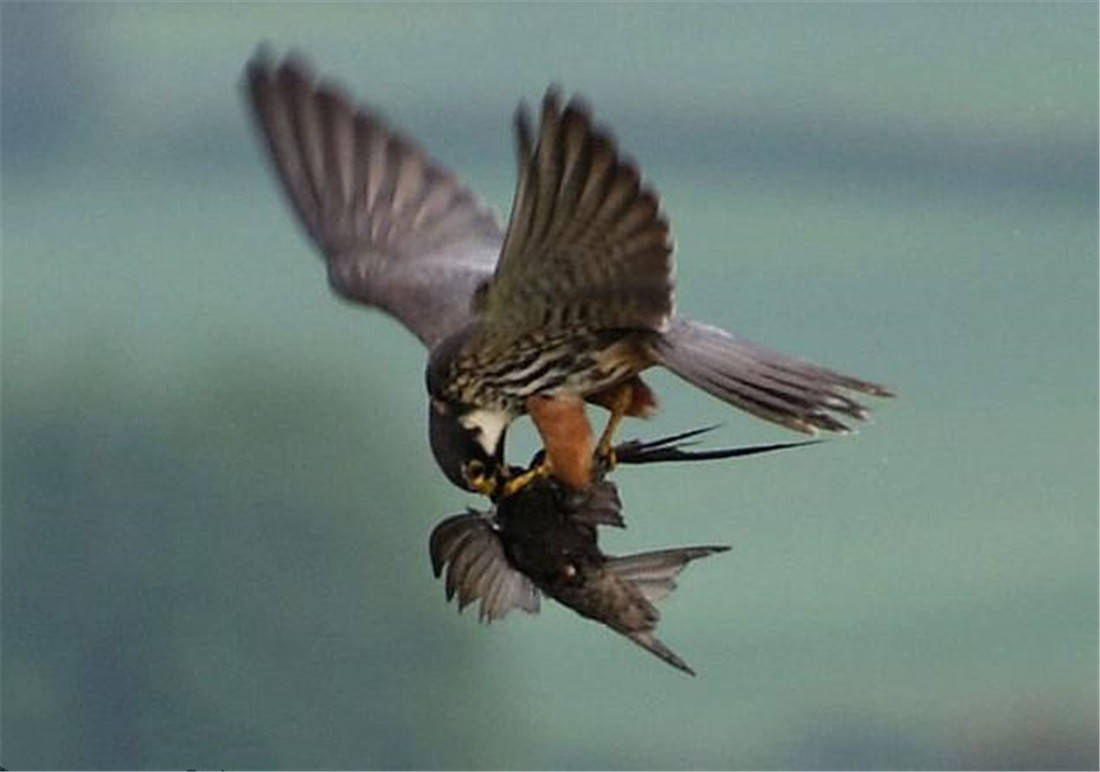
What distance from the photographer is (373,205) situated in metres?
1.99

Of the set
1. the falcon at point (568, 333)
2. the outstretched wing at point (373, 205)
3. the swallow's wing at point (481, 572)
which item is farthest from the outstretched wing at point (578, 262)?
the outstretched wing at point (373, 205)

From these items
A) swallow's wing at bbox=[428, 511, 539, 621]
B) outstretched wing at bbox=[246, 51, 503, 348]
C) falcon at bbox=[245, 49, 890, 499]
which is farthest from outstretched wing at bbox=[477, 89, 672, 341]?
outstretched wing at bbox=[246, 51, 503, 348]

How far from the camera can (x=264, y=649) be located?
3559 mm

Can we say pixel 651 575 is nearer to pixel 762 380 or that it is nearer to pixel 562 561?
pixel 562 561

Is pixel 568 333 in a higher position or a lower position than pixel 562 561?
higher

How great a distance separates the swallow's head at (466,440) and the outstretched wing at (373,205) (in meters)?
0.17

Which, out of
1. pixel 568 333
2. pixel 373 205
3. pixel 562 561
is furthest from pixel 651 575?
pixel 373 205

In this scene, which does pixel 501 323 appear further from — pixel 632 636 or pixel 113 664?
pixel 113 664

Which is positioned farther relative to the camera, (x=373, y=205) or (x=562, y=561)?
(x=373, y=205)

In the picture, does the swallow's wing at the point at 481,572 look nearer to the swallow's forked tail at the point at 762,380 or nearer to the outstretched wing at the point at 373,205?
the swallow's forked tail at the point at 762,380

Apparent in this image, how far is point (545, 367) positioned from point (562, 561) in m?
0.17

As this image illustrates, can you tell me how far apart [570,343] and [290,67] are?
1.08 feet

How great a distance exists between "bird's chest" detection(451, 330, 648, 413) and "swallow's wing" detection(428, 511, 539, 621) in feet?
0.41

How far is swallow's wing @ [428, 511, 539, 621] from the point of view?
138cm
